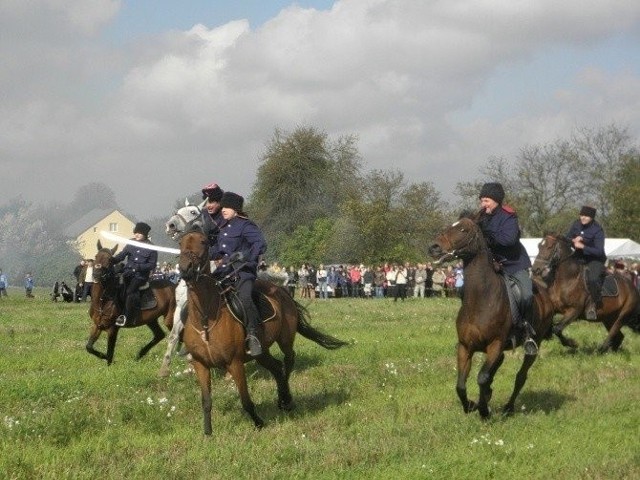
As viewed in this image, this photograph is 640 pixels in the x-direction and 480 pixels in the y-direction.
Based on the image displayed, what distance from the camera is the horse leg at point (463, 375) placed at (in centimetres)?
1123

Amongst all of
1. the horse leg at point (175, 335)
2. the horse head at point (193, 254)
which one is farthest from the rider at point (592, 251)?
the horse head at point (193, 254)

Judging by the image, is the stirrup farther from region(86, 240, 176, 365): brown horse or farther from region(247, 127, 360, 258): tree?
region(247, 127, 360, 258): tree

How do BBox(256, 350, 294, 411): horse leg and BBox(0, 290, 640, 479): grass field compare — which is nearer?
BBox(0, 290, 640, 479): grass field

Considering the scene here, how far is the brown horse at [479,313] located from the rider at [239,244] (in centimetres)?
249

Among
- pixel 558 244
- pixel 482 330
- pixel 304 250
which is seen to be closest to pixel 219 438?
pixel 482 330

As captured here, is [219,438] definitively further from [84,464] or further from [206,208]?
[206,208]

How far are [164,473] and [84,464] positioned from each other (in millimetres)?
870

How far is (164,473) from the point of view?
8.42 meters

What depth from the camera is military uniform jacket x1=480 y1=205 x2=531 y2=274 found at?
11.8 meters

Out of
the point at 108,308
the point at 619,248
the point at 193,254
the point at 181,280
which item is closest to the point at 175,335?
the point at 181,280

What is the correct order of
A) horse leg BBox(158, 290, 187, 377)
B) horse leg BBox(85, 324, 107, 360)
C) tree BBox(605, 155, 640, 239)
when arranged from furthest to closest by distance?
tree BBox(605, 155, 640, 239), horse leg BBox(85, 324, 107, 360), horse leg BBox(158, 290, 187, 377)

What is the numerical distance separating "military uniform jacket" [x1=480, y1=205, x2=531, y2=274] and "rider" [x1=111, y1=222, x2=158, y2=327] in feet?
24.5

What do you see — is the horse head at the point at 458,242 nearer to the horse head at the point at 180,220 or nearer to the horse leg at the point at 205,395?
the horse leg at the point at 205,395

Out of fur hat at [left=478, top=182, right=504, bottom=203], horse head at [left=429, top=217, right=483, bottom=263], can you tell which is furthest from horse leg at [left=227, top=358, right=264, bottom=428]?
fur hat at [left=478, top=182, right=504, bottom=203]
